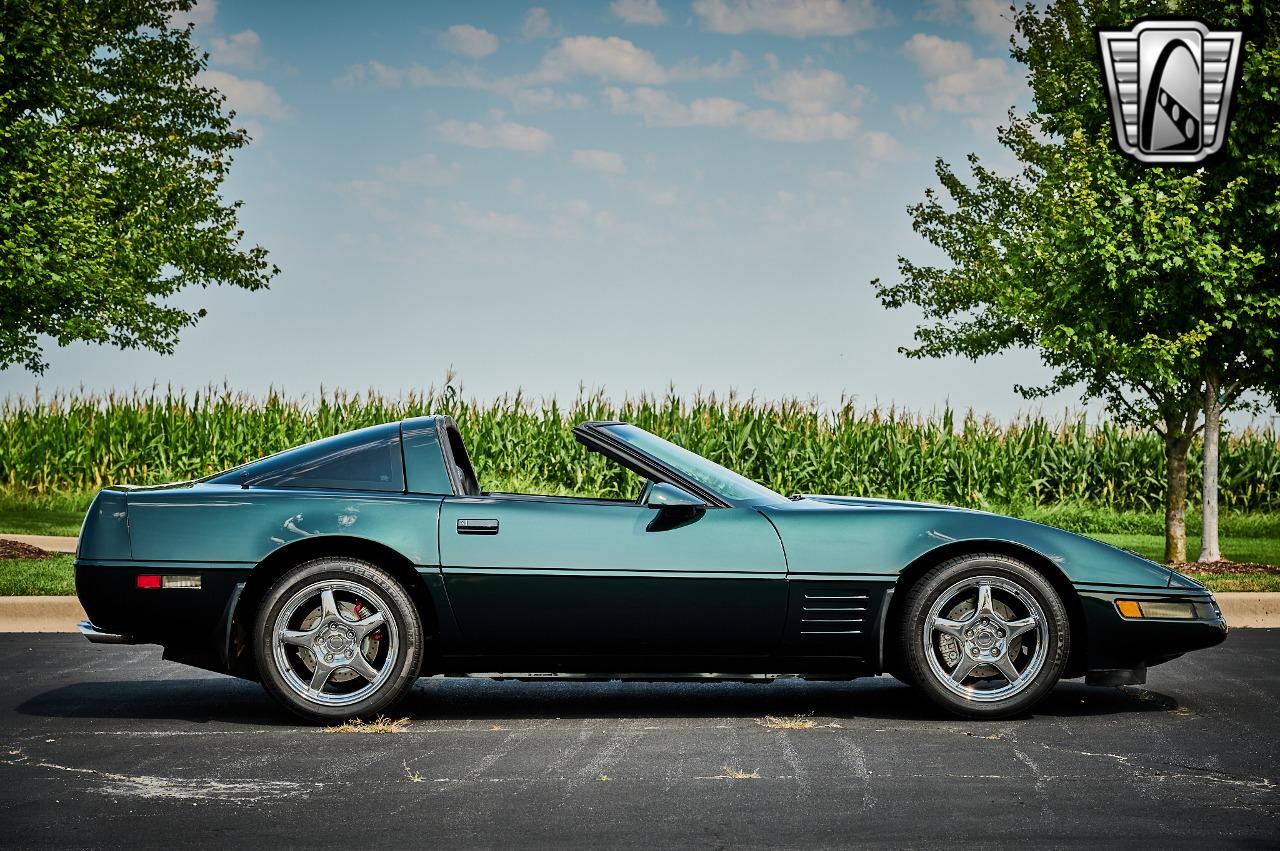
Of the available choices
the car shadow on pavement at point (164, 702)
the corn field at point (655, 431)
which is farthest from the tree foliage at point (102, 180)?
the car shadow on pavement at point (164, 702)

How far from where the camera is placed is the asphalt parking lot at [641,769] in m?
4.28

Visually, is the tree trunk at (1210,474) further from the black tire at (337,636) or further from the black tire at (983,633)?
the black tire at (337,636)

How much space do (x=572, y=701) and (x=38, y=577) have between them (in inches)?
292

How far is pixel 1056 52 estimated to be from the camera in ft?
70.5

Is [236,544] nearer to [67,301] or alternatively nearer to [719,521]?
[719,521]

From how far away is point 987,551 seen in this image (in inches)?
239

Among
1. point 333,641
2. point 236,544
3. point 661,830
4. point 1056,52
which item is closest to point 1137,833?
point 661,830

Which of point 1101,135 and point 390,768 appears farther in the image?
point 1101,135

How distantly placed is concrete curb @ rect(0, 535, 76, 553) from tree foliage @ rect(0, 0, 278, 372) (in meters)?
2.58

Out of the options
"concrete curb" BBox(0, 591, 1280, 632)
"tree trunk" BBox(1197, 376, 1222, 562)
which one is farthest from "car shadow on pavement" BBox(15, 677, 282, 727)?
"tree trunk" BBox(1197, 376, 1222, 562)

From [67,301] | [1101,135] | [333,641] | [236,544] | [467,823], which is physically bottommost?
[467,823]

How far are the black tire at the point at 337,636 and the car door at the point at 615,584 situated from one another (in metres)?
0.27

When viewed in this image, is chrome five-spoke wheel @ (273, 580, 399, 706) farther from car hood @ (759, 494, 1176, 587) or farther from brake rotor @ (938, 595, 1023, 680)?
brake rotor @ (938, 595, 1023, 680)

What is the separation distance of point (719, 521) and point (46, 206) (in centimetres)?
1285
